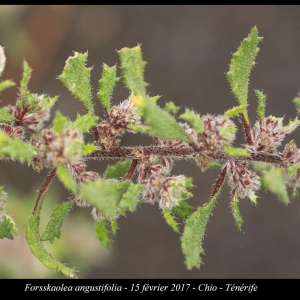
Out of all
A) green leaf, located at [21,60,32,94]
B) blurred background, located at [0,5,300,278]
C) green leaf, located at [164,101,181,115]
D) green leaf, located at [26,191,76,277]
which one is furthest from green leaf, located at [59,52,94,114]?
blurred background, located at [0,5,300,278]

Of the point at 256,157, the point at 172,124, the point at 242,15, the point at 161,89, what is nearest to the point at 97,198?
the point at 172,124

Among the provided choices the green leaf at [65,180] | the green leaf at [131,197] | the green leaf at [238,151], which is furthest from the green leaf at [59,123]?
the green leaf at [238,151]

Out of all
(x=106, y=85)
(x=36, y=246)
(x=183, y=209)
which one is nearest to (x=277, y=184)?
(x=183, y=209)

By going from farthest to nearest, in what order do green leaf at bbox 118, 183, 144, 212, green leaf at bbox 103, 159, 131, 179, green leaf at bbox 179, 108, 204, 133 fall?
green leaf at bbox 103, 159, 131, 179 < green leaf at bbox 118, 183, 144, 212 < green leaf at bbox 179, 108, 204, 133

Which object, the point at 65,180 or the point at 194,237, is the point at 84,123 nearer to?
the point at 65,180

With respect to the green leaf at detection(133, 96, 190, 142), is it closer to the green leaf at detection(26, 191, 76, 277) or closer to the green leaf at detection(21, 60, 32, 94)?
the green leaf at detection(21, 60, 32, 94)
